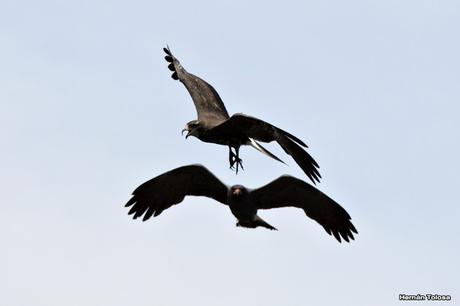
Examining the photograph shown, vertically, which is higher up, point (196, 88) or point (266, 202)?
point (196, 88)

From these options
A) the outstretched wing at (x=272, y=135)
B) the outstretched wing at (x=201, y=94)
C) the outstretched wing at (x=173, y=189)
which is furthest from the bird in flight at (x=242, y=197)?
the outstretched wing at (x=201, y=94)

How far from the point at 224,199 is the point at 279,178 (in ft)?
3.76

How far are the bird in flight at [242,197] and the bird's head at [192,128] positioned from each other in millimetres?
1286

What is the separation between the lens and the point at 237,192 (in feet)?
54.0

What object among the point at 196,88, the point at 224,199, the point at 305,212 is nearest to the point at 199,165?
the point at 224,199

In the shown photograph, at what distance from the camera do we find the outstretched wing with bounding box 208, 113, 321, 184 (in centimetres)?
1619

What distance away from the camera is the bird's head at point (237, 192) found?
1645 cm

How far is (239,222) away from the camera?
16656 mm

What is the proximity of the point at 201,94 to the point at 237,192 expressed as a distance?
16.9 feet

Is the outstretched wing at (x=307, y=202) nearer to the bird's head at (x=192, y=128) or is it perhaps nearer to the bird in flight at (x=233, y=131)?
the bird in flight at (x=233, y=131)

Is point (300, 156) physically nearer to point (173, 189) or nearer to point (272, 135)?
point (272, 135)

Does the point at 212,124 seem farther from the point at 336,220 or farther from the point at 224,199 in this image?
the point at 336,220

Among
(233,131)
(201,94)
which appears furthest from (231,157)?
(201,94)

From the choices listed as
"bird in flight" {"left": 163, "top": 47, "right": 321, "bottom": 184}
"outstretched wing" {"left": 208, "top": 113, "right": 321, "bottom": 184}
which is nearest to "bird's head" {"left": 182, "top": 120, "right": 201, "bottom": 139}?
"bird in flight" {"left": 163, "top": 47, "right": 321, "bottom": 184}
